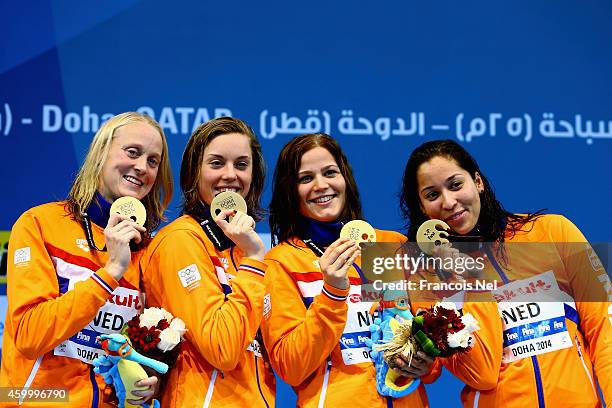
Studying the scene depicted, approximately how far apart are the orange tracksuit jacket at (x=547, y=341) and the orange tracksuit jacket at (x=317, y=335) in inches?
11.6

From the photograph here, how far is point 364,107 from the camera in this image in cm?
484

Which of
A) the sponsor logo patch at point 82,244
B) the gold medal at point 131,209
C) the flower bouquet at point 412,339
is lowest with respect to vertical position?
the flower bouquet at point 412,339

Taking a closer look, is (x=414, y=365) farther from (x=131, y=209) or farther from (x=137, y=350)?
(x=131, y=209)

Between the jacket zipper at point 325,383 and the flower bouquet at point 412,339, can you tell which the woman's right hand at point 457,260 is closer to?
the flower bouquet at point 412,339

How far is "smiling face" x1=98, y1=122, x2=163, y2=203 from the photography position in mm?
3332

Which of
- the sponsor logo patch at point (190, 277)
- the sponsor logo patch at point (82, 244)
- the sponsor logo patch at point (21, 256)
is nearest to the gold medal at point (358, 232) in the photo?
the sponsor logo patch at point (190, 277)

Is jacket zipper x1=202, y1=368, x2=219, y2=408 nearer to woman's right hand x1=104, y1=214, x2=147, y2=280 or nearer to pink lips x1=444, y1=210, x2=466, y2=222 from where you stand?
woman's right hand x1=104, y1=214, x2=147, y2=280

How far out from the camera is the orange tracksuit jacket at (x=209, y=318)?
117 inches

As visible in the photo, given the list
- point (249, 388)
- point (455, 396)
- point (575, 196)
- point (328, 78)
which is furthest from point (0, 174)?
point (575, 196)

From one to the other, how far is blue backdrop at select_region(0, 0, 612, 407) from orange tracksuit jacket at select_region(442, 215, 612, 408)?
4.71ft

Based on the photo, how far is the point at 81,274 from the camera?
3.14 m

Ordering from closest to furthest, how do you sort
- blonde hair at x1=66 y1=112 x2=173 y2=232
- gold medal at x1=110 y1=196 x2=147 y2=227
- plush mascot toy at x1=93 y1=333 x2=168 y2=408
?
plush mascot toy at x1=93 y1=333 x2=168 y2=408, gold medal at x1=110 y1=196 x2=147 y2=227, blonde hair at x1=66 y1=112 x2=173 y2=232

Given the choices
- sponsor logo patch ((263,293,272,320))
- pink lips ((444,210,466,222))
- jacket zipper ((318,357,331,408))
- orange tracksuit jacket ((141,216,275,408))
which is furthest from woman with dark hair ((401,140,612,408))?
orange tracksuit jacket ((141,216,275,408))

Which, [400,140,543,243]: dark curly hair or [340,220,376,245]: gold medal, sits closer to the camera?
[340,220,376,245]: gold medal
